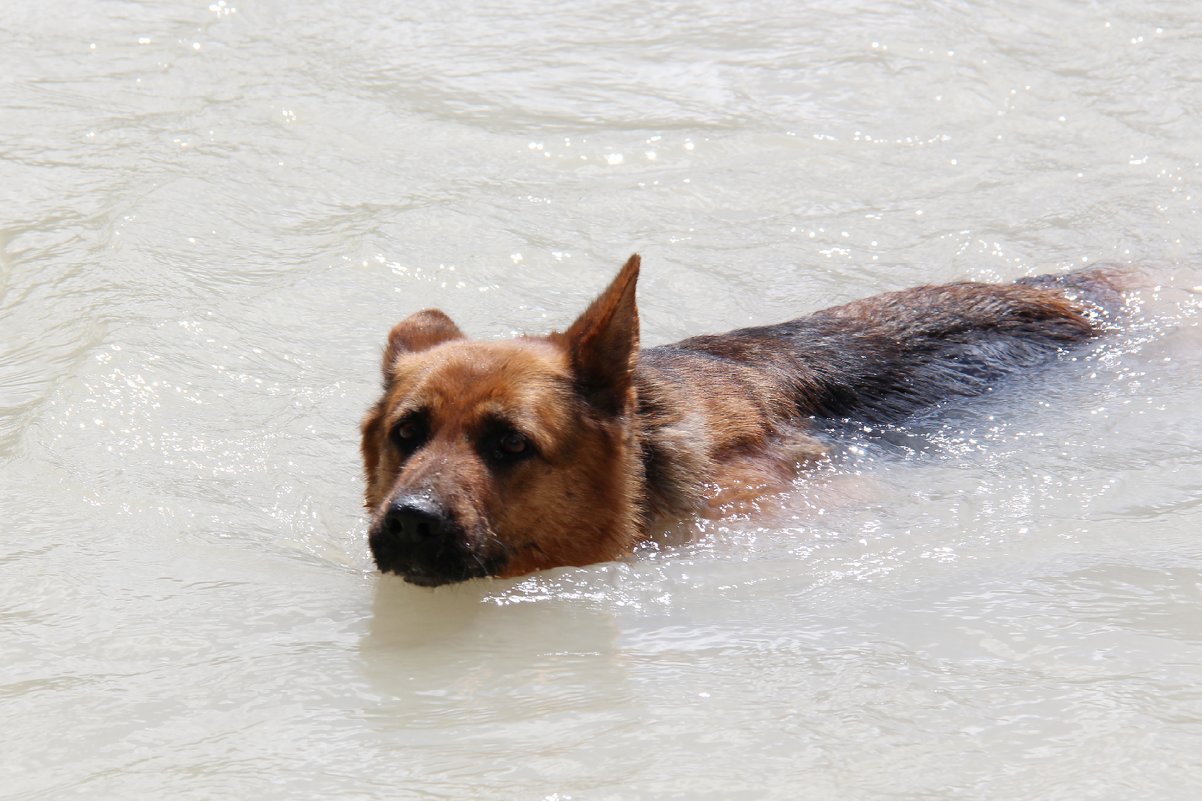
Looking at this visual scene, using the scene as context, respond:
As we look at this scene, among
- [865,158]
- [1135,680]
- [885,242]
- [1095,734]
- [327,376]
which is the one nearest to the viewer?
[1095,734]

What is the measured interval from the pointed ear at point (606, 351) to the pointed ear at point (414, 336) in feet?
2.39

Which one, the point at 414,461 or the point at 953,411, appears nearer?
the point at 414,461

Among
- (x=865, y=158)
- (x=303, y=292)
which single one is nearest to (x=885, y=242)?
(x=865, y=158)

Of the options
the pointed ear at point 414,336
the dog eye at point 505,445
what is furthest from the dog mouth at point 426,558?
the pointed ear at point 414,336

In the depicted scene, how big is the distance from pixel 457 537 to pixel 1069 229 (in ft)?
18.0

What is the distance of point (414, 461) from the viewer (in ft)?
17.8

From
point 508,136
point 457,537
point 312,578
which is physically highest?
point 508,136

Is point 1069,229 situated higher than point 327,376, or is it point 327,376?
point 1069,229

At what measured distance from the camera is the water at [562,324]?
13.4ft

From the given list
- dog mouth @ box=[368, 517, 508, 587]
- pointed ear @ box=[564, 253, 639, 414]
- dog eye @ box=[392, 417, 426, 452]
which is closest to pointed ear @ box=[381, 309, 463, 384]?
dog eye @ box=[392, 417, 426, 452]

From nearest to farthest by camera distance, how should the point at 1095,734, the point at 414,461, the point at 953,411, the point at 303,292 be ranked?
the point at 1095,734, the point at 414,461, the point at 953,411, the point at 303,292

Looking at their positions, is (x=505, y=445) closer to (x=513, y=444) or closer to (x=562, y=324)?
(x=513, y=444)

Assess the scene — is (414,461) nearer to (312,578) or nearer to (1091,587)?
(312,578)

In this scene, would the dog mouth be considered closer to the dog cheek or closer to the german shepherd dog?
the german shepherd dog
